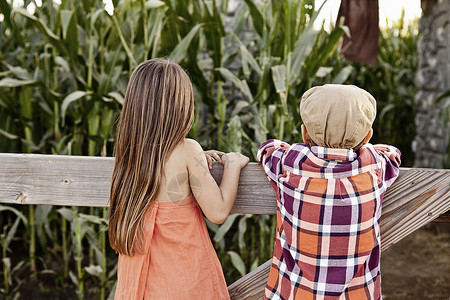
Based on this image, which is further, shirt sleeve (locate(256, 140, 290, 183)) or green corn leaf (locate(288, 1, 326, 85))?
green corn leaf (locate(288, 1, 326, 85))

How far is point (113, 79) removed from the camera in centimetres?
220

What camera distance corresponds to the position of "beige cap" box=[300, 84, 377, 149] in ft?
3.13

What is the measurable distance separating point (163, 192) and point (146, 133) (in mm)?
150

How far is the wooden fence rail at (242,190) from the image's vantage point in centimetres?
109

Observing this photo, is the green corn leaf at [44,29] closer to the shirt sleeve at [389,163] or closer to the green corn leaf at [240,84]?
the green corn leaf at [240,84]

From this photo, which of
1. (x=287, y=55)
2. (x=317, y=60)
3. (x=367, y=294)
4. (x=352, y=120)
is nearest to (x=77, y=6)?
(x=287, y=55)

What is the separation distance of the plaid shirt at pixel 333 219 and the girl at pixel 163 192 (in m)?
0.18

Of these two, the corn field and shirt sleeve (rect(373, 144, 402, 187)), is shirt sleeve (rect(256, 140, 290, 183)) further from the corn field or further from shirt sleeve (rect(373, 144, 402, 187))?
the corn field

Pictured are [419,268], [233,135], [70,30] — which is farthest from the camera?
[419,268]

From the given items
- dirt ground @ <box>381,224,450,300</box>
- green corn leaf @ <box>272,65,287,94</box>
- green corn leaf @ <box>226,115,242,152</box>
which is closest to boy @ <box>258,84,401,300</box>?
green corn leaf @ <box>226,115,242,152</box>

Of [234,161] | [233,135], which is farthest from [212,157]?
[233,135]

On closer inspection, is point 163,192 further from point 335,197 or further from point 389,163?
point 389,163

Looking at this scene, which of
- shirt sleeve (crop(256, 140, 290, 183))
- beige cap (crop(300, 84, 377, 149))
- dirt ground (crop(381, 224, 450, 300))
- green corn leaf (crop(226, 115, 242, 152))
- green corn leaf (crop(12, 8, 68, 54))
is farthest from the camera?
dirt ground (crop(381, 224, 450, 300))

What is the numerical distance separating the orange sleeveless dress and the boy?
0.24 meters
